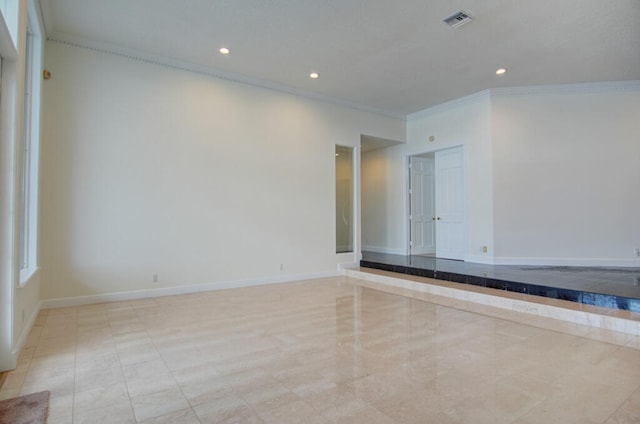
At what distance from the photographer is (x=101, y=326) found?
3.56m

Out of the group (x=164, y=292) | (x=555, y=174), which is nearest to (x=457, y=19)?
(x=555, y=174)

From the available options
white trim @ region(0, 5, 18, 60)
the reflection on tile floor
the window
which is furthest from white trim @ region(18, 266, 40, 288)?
the reflection on tile floor

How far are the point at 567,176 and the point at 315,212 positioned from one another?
4.58 meters

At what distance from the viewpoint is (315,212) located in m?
6.38

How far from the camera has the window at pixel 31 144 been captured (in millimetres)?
3672

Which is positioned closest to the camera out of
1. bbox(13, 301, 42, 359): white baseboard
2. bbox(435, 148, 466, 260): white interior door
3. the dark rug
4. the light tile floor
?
the dark rug

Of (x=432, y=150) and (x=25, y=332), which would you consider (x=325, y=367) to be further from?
(x=432, y=150)

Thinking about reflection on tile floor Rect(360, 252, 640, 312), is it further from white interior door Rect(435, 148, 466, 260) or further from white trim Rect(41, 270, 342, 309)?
white trim Rect(41, 270, 342, 309)

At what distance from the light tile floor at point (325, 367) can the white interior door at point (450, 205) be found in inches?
120

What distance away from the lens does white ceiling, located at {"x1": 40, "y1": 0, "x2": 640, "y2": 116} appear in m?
3.74

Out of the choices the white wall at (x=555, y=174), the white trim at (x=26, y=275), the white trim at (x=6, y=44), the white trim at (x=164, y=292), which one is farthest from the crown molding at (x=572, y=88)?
the white trim at (x=26, y=275)

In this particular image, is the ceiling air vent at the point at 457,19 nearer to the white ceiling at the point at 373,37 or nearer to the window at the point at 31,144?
the white ceiling at the point at 373,37

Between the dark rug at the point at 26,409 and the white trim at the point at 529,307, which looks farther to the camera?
the white trim at the point at 529,307

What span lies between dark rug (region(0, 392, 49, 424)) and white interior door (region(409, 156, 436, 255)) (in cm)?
685
